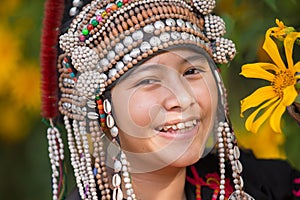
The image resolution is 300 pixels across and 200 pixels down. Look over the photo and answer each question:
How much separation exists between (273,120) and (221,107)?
14.2 inches

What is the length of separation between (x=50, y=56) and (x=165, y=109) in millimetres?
401

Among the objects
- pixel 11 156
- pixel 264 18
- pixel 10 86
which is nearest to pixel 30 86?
pixel 10 86

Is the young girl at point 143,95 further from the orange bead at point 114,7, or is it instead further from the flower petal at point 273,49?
the flower petal at point 273,49

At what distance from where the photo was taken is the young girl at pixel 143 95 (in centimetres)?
188

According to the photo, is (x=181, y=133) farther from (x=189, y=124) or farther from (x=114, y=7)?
(x=114, y=7)

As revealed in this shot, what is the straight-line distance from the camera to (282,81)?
1.77 meters

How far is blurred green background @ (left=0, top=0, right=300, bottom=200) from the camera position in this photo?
92.7 inches

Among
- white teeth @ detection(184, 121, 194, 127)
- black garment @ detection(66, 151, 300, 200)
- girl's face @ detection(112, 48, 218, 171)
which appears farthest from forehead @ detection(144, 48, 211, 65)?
black garment @ detection(66, 151, 300, 200)

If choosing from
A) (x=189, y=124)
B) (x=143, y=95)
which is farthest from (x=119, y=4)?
(x=189, y=124)

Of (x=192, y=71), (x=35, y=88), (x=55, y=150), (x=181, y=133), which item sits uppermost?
(x=192, y=71)

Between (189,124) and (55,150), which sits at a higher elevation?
(189,124)

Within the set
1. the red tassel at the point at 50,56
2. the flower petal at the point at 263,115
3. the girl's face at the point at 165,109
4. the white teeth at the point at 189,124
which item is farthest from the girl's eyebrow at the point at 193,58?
the red tassel at the point at 50,56

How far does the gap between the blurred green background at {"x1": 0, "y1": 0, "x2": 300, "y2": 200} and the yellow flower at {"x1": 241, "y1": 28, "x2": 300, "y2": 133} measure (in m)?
0.36

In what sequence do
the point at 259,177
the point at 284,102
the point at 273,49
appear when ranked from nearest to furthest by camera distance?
the point at 284,102
the point at 273,49
the point at 259,177
